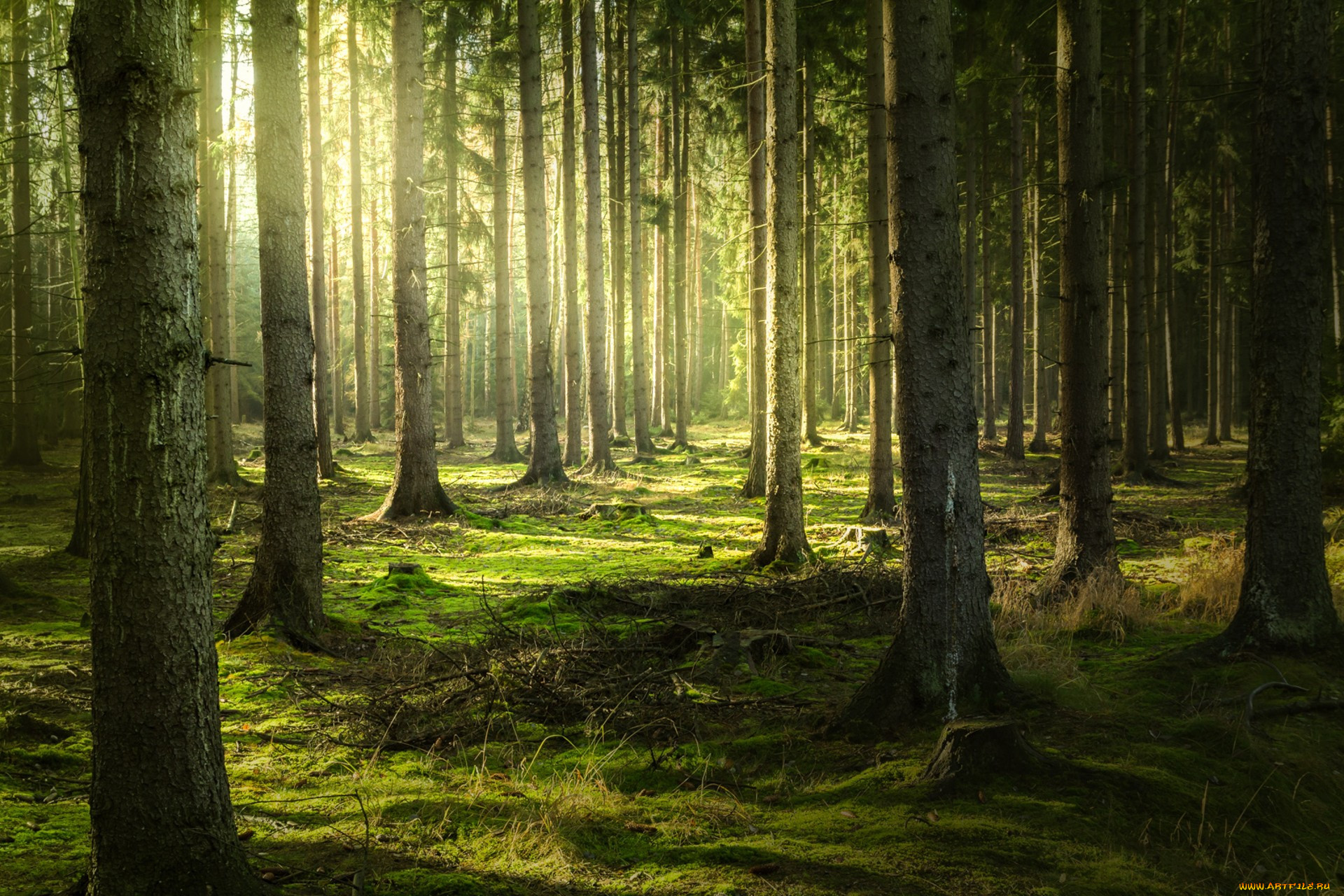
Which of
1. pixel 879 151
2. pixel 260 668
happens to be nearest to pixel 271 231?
pixel 260 668

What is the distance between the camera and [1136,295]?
56.1 feet

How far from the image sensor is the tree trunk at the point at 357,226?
22.7m

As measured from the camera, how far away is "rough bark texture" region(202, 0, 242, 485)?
1528cm

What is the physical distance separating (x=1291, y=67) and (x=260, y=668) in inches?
331

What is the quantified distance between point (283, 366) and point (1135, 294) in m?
16.6

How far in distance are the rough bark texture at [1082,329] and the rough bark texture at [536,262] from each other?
10609 millimetres

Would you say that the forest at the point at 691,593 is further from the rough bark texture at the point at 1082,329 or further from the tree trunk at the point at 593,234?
the tree trunk at the point at 593,234

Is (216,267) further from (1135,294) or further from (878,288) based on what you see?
(1135,294)

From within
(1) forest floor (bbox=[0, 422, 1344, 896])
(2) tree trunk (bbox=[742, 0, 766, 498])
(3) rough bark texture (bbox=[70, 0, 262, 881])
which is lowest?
(1) forest floor (bbox=[0, 422, 1344, 896])

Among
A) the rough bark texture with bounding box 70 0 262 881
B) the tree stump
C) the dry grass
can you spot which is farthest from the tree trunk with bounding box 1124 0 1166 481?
the rough bark texture with bounding box 70 0 262 881

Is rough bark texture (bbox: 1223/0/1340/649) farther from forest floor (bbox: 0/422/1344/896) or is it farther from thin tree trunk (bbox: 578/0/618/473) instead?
thin tree trunk (bbox: 578/0/618/473)

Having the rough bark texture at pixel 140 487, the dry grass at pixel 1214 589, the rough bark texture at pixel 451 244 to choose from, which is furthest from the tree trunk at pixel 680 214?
the rough bark texture at pixel 140 487

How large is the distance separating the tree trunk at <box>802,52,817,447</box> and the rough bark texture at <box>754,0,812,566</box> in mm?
9616

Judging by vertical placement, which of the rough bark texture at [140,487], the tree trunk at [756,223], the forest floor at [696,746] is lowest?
the forest floor at [696,746]
